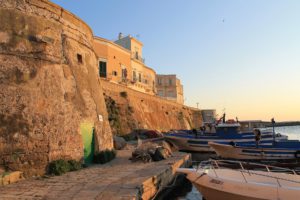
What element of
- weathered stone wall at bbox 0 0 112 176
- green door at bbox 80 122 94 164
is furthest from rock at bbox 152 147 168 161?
green door at bbox 80 122 94 164

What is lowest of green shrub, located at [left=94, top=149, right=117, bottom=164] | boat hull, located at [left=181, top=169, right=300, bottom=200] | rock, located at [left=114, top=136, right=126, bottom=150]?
boat hull, located at [left=181, top=169, right=300, bottom=200]

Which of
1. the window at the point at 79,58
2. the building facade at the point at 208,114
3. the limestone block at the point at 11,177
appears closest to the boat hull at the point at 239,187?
the limestone block at the point at 11,177

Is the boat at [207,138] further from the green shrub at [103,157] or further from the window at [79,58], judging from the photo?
the window at [79,58]

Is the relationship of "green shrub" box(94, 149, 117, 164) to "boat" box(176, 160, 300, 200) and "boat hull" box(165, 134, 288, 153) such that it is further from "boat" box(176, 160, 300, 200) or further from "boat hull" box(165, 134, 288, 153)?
"boat hull" box(165, 134, 288, 153)

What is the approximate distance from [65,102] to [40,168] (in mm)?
2624

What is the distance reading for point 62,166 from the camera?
10836mm

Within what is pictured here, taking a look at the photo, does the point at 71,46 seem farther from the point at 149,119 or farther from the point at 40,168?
the point at 149,119

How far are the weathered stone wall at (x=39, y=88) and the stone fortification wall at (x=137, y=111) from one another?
15.8 meters

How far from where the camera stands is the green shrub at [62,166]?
1056 cm

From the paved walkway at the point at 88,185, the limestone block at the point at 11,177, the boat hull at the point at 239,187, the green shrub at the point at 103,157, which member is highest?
the green shrub at the point at 103,157

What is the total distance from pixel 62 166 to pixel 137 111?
24740mm

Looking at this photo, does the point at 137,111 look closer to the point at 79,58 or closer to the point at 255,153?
the point at 255,153

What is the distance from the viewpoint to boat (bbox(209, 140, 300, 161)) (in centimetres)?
1855

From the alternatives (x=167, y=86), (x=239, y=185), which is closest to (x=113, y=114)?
(x=239, y=185)
